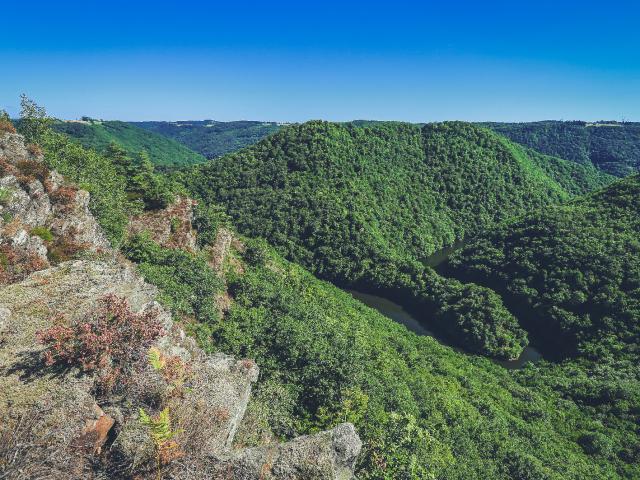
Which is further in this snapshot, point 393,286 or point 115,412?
point 393,286

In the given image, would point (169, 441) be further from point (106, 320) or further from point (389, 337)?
point (389, 337)

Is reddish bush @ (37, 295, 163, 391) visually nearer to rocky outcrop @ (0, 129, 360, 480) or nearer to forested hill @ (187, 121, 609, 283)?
rocky outcrop @ (0, 129, 360, 480)

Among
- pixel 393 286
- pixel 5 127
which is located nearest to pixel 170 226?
pixel 5 127

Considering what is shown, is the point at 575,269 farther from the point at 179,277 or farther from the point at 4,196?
the point at 4,196

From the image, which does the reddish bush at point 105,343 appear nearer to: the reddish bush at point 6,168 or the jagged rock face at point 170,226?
the reddish bush at point 6,168

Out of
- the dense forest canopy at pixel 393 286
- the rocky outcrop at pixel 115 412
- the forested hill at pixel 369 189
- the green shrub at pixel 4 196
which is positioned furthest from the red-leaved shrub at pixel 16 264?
the forested hill at pixel 369 189

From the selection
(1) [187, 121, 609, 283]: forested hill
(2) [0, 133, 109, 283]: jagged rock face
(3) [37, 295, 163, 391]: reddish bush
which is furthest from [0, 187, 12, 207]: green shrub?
(1) [187, 121, 609, 283]: forested hill
